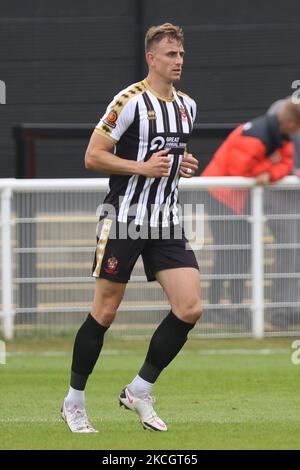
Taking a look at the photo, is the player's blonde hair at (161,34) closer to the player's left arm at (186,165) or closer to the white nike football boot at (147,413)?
the player's left arm at (186,165)

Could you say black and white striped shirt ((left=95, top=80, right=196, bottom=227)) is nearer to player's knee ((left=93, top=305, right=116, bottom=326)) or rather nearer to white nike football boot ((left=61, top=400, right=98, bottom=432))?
player's knee ((left=93, top=305, right=116, bottom=326))

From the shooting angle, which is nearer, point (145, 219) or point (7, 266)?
point (145, 219)

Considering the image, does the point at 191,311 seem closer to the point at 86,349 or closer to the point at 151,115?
the point at 86,349

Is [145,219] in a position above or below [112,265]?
above

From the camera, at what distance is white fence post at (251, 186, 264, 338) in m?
13.3

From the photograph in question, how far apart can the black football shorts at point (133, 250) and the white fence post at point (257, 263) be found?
19.0ft

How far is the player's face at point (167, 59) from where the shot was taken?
7539 mm

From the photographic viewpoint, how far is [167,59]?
297 inches

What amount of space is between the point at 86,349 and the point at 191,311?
2.00 ft

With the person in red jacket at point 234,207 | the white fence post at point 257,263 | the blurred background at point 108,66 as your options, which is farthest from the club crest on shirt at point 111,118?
the blurred background at point 108,66

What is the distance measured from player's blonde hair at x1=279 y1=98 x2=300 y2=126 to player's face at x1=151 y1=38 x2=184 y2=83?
3.47 m

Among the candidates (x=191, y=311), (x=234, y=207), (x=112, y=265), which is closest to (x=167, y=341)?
(x=191, y=311)

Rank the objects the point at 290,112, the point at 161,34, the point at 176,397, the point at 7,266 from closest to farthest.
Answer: the point at 161,34, the point at 176,397, the point at 290,112, the point at 7,266

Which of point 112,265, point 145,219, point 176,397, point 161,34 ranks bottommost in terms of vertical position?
point 176,397
